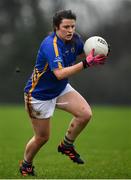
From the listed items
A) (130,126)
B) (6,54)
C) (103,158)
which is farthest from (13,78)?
(103,158)

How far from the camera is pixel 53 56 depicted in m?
7.45

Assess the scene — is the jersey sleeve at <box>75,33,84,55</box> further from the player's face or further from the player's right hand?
the player's right hand

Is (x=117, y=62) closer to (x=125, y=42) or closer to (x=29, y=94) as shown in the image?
(x=125, y=42)

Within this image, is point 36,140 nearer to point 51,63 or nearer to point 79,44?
point 51,63

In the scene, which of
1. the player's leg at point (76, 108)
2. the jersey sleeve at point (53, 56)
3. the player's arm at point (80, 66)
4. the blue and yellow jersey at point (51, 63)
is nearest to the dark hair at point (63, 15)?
the blue and yellow jersey at point (51, 63)

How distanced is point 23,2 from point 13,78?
12.6 feet

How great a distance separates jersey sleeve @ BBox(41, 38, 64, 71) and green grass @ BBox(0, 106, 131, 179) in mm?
1506

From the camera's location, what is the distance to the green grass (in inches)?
330

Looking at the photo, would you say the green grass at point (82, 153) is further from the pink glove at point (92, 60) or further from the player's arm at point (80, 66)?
the pink glove at point (92, 60)

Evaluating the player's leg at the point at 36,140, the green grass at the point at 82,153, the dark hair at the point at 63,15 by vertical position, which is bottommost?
the green grass at the point at 82,153

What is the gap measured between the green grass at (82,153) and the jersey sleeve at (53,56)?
1.51 m

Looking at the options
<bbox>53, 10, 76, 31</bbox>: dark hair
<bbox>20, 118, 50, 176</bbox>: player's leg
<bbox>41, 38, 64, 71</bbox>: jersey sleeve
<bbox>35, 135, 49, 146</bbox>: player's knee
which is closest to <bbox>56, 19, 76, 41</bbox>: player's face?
<bbox>53, 10, 76, 31</bbox>: dark hair

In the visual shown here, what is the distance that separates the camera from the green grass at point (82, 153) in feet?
27.5

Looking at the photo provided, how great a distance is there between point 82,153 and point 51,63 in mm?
4810
